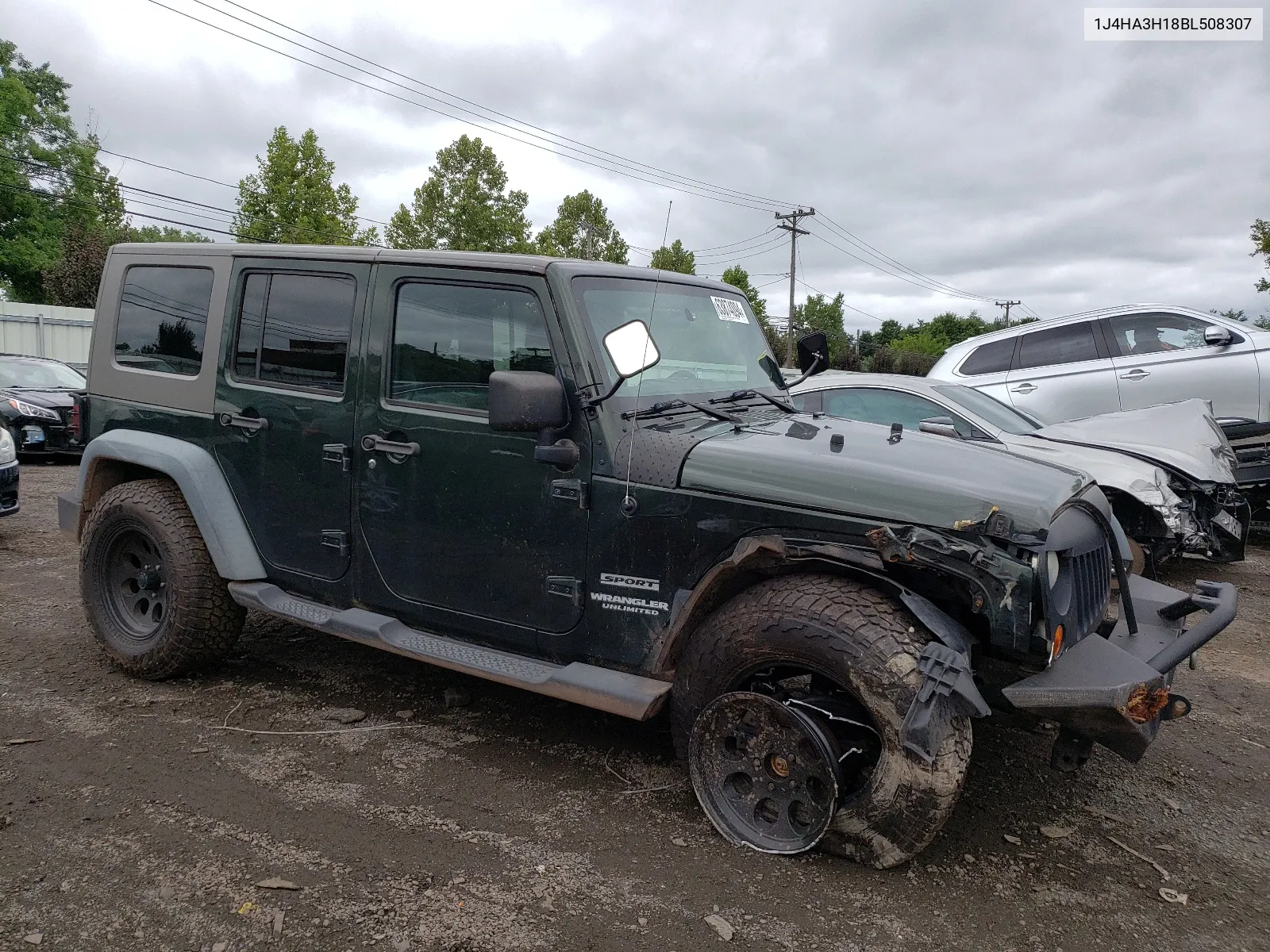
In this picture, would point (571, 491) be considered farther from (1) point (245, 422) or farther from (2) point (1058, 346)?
(2) point (1058, 346)

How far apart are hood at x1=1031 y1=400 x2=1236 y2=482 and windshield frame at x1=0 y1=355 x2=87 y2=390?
40.0 ft

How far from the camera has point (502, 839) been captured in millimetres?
2963

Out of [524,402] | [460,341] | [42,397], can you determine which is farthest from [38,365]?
[524,402]

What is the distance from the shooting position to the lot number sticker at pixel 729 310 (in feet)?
13.3

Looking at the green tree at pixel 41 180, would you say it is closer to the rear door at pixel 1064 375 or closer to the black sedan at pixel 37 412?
the black sedan at pixel 37 412

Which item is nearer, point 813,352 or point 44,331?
point 813,352

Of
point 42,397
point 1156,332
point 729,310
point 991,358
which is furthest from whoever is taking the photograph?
point 42,397

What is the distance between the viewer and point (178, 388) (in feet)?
14.0

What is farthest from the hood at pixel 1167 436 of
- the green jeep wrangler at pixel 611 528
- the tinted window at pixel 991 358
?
the green jeep wrangler at pixel 611 528

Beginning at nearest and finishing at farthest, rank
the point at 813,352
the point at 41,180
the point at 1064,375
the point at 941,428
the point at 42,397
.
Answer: the point at 813,352, the point at 941,428, the point at 1064,375, the point at 42,397, the point at 41,180

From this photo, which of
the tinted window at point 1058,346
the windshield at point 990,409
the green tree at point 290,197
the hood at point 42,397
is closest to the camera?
the windshield at point 990,409

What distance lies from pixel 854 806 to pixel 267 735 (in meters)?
2.43

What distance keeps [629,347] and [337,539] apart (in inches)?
64.0

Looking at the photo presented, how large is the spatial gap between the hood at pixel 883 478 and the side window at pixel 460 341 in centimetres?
78
